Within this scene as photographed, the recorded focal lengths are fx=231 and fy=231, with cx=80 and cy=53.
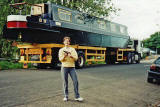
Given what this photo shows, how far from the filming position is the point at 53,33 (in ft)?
44.2

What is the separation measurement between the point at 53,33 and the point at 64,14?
2022mm

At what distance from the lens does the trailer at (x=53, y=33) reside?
12.5m

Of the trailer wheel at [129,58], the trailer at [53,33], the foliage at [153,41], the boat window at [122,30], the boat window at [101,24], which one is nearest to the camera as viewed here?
the trailer at [53,33]

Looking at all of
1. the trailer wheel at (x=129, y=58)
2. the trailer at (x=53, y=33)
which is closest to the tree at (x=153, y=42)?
the trailer wheel at (x=129, y=58)

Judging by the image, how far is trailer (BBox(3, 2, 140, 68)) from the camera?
1255 centimetres

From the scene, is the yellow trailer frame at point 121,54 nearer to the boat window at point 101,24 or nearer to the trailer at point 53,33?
the trailer at point 53,33

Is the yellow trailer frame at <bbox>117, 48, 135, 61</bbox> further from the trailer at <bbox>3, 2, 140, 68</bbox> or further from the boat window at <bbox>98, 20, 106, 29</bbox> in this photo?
the boat window at <bbox>98, 20, 106, 29</bbox>

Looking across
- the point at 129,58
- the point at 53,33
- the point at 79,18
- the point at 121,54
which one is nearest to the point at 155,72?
the point at 53,33

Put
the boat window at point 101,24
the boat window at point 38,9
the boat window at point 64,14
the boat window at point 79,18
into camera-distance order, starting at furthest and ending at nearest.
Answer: the boat window at point 101,24, the boat window at point 79,18, the boat window at point 64,14, the boat window at point 38,9

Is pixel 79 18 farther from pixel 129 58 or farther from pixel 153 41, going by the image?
pixel 153 41

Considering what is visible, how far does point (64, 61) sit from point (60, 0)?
1712 centimetres

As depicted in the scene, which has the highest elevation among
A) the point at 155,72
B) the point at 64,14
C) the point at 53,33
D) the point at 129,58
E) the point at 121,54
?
the point at 64,14

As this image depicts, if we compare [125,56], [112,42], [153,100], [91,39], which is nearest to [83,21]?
[91,39]

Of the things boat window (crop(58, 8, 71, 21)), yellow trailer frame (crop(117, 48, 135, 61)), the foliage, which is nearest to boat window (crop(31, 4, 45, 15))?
boat window (crop(58, 8, 71, 21))
